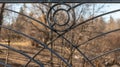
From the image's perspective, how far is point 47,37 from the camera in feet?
29.0

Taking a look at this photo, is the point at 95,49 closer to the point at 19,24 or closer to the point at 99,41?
the point at 99,41

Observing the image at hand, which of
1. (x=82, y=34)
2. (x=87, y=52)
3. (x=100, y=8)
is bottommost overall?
(x=87, y=52)

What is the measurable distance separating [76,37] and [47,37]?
3.42 ft

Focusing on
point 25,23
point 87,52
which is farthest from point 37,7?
point 87,52

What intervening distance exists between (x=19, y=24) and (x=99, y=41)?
266 centimetres

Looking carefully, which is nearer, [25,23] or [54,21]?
[54,21]

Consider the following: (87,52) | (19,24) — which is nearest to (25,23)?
(19,24)

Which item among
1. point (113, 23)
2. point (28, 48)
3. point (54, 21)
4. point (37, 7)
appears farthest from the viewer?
point (28, 48)

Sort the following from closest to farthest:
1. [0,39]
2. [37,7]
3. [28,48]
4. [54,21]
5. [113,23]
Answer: [54,21]
[113,23]
[37,7]
[0,39]
[28,48]

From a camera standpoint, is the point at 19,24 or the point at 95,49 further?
the point at 19,24

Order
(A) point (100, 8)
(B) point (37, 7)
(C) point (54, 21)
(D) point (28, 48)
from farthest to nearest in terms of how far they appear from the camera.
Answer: (D) point (28, 48)
(B) point (37, 7)
(A) point (100, 8)
(C) point (54, 21)

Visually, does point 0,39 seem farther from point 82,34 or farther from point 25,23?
point 82,34

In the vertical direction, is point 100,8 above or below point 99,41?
above

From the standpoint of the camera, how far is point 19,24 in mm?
9172
